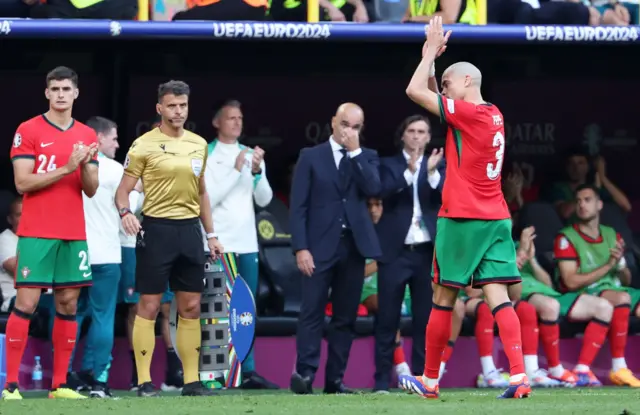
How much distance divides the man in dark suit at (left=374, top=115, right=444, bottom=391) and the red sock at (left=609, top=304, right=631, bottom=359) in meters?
1.90

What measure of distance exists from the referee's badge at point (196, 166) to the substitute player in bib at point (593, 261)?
3.69m

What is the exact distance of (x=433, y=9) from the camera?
11.9 metres

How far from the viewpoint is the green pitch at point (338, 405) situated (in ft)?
25.6

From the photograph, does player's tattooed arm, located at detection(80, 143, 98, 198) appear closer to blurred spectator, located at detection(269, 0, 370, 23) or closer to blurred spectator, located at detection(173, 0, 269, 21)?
blurred spectator, located at detection(173, 0, 269, 21)

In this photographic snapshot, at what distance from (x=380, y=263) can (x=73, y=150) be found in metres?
2.41

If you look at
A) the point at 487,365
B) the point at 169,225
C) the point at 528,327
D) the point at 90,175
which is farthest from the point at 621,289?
the point at 90,175

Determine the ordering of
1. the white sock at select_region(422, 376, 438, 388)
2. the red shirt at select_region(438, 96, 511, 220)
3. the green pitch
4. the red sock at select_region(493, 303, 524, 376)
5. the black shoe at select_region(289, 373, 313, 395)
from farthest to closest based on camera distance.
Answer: the black shoe at select_region(289, 373, 313, 395)
the white sock at select_region(422, 376, 438, 388)
the red shirt at select_region(438, 96, 511, 220)
the red sock at select_region(493, 303, 524, 376)
the green pitch

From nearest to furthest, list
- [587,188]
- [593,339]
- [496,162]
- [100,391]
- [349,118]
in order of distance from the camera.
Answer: [496,162] < [100,391] < [349,118] < [593,339] < [587,188]

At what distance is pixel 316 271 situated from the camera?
10.5m

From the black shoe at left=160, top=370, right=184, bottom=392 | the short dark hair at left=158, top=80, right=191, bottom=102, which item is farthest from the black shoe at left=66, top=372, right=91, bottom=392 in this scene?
the short dark hair at left=158, top=80, right=191, bottom=102

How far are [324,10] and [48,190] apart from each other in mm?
3026

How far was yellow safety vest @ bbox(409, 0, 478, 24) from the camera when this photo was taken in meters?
11.8

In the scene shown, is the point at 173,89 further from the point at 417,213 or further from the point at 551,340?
the point at 551,340

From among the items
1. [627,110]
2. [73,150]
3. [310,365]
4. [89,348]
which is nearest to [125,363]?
[89,348]
